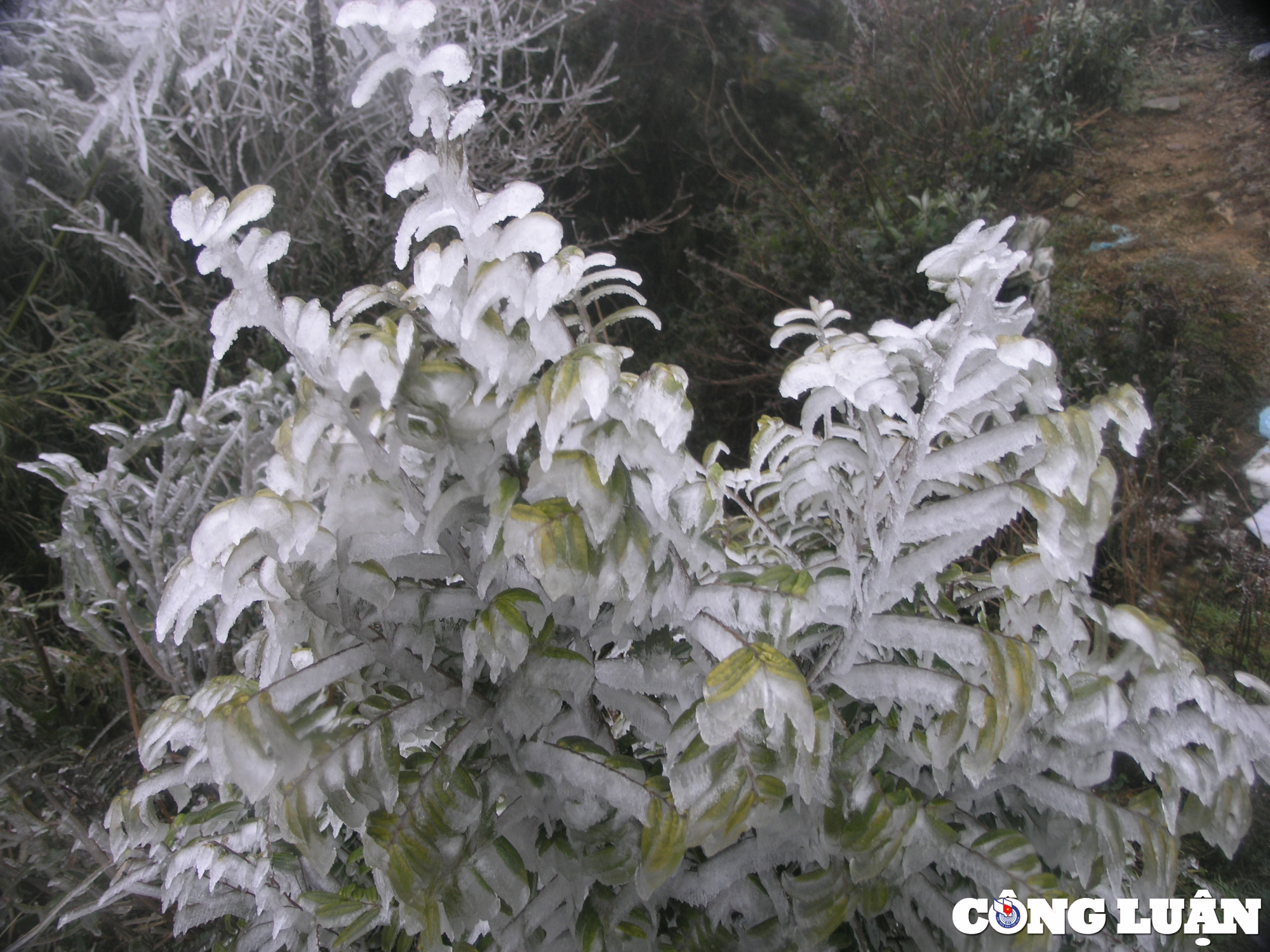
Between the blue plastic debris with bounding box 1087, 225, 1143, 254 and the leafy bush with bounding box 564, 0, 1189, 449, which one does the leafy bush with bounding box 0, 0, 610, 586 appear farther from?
the blue plastic debris with bounding box 1087, 225, 1143, 254

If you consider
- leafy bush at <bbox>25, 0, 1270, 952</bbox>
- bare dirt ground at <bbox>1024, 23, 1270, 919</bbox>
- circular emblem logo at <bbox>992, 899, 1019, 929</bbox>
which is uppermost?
leafy bush at <bbox>25, 0, 1270, 952</bbox>

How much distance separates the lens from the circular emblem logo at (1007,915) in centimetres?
51

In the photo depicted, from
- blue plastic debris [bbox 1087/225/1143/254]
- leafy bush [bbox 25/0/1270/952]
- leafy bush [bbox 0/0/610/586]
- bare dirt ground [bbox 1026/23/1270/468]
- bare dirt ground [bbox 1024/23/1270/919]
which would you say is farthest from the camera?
blue plastic debris [bbox 1087/225/1143/254]

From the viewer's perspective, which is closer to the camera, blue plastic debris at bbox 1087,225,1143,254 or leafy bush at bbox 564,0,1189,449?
blue plastic debris at bbox 1087,225,1143,254

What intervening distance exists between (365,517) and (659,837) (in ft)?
0.95

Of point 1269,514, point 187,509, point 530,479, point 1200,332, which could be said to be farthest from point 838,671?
point 1200,332

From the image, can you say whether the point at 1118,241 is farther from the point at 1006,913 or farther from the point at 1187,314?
the point at 1006,913

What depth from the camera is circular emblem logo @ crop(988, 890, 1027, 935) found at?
0.51 meters

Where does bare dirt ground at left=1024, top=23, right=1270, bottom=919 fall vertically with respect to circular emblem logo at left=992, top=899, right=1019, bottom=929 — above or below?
below

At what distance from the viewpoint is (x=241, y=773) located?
0.39 meters
